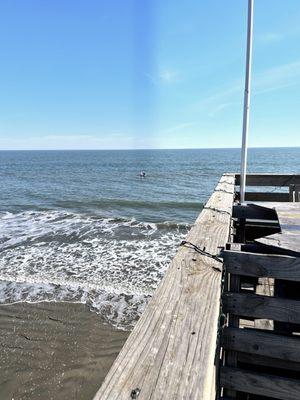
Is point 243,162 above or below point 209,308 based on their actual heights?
above

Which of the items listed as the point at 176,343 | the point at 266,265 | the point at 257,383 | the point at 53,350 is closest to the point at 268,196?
the point at 53,350

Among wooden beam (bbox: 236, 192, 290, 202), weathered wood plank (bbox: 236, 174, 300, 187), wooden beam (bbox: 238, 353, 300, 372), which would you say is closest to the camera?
wooden beam (bbox: 238, 353, 300, 372)

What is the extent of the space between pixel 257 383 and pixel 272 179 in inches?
191

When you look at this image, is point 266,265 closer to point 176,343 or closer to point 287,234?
point 287,234

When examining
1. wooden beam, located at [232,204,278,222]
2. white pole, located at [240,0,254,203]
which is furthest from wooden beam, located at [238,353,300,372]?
white pole, located at [240,0,254,203]

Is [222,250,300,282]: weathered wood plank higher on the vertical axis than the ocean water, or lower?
higher

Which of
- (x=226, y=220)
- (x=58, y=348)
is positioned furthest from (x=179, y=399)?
(x=58, y=348)

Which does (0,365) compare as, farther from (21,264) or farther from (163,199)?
(163,199)

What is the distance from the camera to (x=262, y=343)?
95.3 inches

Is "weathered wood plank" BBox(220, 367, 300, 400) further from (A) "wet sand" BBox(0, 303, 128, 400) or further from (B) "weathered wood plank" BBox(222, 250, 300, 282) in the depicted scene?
(A) "wet sand" BBox(0, 303, 128, 400)

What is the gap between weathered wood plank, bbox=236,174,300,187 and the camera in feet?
21.5

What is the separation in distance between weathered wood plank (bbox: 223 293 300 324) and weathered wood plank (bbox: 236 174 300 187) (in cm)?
466

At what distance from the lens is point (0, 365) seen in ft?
A: 17.8

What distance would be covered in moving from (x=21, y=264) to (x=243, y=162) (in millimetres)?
7231
